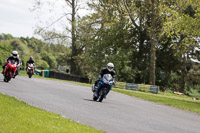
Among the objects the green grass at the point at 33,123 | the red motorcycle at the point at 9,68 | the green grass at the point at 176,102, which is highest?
the red motorcycle at the point at 9,68

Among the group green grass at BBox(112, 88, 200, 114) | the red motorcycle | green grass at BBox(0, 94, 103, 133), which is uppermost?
the red motorcycle

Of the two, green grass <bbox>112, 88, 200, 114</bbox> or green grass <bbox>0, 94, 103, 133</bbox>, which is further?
green grass <bbox>112, 88, 200, 114</bbox>

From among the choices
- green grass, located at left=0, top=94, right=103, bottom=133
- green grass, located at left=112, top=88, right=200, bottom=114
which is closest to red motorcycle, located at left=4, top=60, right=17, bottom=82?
green grass, located at left=112, top=88, right=200, bottom=114

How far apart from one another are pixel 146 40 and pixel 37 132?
161ft

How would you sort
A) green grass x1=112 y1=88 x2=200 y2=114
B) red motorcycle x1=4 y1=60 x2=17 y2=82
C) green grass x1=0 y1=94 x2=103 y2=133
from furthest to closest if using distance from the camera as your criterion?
green grass x1=112 y1=88 x2=200 y2=114 → red motorcycle x1=4 y1=60 x2=17 y2=82 → green grass x1=0 y1=94 x2=103 y2=133

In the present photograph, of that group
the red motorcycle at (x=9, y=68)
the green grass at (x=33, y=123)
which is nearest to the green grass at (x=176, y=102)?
the red motorcycle at (x=9, y=68)

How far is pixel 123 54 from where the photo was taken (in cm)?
5091

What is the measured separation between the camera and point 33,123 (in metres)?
7.95

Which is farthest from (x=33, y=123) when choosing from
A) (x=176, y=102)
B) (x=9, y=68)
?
(x=176, y=102)

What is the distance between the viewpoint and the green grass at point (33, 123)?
7239 millimetres

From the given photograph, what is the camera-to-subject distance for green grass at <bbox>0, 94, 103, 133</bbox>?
7239mm

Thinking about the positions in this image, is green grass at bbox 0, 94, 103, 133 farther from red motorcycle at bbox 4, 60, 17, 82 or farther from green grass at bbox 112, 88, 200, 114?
green grass at bbox 112, 88, 200, 114

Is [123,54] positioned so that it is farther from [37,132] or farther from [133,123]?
[37,132]

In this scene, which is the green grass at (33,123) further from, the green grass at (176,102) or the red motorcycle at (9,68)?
the green grass at (176,102)
